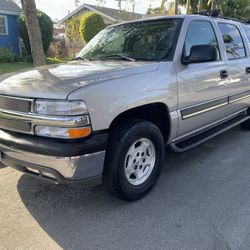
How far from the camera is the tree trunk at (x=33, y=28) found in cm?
604

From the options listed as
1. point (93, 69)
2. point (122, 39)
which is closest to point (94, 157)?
point (93, 69)

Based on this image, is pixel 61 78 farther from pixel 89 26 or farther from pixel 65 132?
pixel 89 26

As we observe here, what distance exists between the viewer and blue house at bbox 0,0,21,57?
19.7 metres

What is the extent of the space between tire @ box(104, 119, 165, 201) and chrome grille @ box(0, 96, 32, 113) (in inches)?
32.3

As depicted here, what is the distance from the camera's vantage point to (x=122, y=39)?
14.5 ft

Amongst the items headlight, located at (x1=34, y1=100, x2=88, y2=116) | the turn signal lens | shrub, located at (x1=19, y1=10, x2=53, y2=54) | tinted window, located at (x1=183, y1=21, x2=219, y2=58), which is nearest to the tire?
the turn signal lens

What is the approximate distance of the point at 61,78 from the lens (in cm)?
316

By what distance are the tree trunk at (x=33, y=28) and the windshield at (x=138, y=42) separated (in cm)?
195

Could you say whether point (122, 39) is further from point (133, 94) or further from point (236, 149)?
point (236, 149)

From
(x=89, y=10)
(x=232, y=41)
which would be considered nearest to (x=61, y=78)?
(x=232, y=41)

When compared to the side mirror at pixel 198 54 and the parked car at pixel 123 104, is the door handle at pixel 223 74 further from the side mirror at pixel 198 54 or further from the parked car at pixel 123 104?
the side mirror at pixel 198 54

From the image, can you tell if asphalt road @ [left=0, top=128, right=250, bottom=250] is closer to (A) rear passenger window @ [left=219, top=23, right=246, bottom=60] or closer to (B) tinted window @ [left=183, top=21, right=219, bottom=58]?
(B) tinted window @ [left=183, top=21, right=219, bottom=58]

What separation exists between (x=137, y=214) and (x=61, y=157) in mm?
1019

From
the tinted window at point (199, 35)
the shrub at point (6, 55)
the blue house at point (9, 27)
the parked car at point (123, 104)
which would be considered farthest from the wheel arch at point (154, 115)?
the blue house at point (9, 27)
